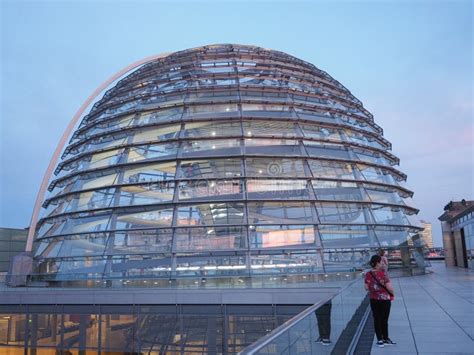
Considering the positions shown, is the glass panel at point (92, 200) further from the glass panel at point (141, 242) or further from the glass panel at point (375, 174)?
the glass panel at point (375, 174)

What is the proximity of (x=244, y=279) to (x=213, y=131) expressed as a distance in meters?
9.53

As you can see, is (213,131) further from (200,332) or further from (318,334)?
(318,334)

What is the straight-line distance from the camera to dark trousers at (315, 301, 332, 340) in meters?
6.55

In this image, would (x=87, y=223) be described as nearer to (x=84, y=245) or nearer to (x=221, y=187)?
(x=84, y=245)

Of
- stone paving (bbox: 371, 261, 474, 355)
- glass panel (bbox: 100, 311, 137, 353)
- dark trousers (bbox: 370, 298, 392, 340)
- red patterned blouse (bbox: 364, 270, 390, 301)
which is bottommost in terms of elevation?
glass panel (bbox: 100, 311, 137, 353)

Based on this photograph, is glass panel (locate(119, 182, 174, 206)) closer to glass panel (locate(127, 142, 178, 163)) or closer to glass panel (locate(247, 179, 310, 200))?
glass panel (locate(127, 142, 178, 163))

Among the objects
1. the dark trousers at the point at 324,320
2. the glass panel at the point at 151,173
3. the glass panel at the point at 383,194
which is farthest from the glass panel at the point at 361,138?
the dark trousers at the point at 324,320

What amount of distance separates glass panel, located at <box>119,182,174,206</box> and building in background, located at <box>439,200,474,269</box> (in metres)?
21.8

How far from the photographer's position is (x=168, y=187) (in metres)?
22.5

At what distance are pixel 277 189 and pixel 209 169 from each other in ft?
11.4

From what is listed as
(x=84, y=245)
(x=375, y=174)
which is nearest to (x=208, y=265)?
(x=84, y=245)

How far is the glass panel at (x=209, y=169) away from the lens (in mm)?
22641

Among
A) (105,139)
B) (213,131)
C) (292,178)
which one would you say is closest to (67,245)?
(105,139)

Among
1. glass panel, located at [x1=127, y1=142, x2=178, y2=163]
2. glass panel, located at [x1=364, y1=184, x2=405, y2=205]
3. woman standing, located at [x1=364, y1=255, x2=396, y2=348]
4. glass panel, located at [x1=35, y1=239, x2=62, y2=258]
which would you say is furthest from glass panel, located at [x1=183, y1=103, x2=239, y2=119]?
woman standing, located at [x1=364, y1=255, x2=396, y2=348]
